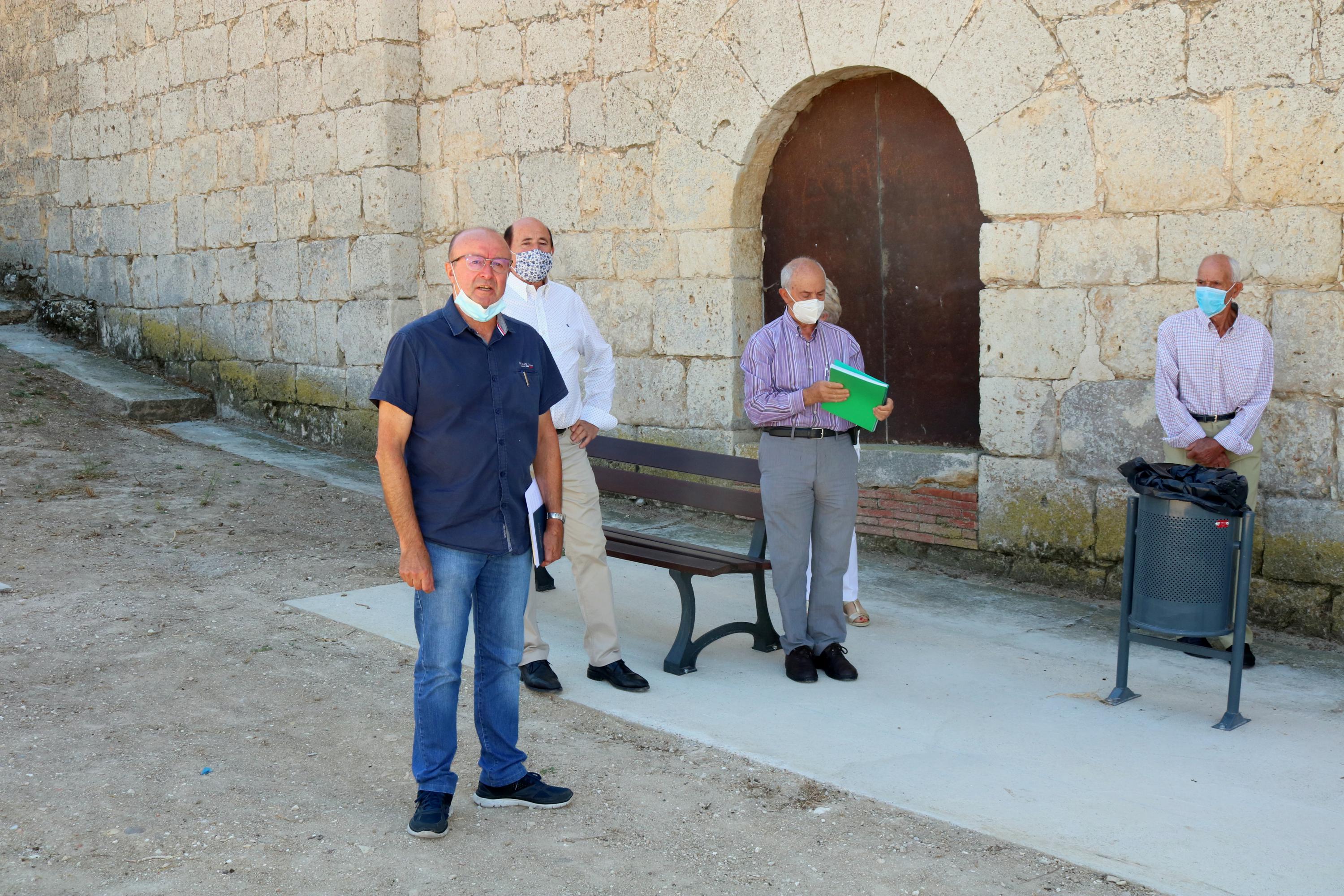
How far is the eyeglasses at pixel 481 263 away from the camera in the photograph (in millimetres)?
3340

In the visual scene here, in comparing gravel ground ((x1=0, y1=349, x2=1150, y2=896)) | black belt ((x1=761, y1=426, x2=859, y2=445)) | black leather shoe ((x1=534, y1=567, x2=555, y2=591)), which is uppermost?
black belt ((x1=761, y1=426, x2=859, y2=445))

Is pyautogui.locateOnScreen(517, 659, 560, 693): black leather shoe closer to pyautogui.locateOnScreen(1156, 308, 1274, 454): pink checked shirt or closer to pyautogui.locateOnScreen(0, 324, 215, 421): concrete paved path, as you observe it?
pyautogui.locateOnScreen(1156, 308, 1274, 454): pink checked shirt

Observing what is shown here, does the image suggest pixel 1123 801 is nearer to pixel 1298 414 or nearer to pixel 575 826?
pixel 575 826

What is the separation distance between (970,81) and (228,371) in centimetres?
676

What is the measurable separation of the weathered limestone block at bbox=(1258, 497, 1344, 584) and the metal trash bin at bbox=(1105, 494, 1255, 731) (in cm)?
115

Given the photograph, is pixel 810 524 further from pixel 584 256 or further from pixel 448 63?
pixel 448 63

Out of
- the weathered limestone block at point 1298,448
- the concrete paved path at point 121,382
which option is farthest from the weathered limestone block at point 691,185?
the concrete paved path at point 121,382

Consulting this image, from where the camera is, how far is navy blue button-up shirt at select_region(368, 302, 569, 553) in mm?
3242

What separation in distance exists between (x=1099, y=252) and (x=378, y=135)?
5191 mm

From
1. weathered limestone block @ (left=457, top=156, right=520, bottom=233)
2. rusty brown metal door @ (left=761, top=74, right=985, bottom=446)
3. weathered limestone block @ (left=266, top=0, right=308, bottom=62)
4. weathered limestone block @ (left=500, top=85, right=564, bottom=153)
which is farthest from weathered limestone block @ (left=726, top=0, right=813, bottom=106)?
weathered limestone block @ (left=266, top=0, right=308, bottom=62)

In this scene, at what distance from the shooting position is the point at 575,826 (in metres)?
3.43

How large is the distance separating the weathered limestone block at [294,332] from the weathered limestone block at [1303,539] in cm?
654

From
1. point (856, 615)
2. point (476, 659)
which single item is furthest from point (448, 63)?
point (476, 659)

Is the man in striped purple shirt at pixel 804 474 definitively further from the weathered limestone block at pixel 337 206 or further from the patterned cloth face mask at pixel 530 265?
the weathered limestone block at pixel 337 206
